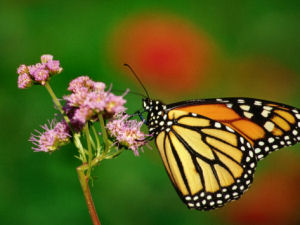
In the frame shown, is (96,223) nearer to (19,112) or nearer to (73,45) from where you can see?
(19,112)

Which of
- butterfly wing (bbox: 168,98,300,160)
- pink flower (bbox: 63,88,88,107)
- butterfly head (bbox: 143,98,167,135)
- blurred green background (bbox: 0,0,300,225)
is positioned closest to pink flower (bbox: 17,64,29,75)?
pink flower (bbox: 63,88,88,107)

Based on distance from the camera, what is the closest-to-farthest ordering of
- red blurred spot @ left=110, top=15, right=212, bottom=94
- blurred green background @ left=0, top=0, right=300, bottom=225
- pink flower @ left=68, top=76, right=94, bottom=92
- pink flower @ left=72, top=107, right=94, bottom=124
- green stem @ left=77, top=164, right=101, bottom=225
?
green stem @ left=77, top=164, right=101, bottom=225, pink flower @ left=72, top=107, right=94, bottom=124, pink flower @ left=68, top=76, right=94, bottom=92, blurred green background @ left=0, top=0, right=300, bottom=225, red blurred spot @ left=110, top=15, right=212, bottom=94

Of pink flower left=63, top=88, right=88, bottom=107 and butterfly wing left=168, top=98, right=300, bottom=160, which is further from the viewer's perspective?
butterfly wing left=168, top=98, right=300, bottom=160

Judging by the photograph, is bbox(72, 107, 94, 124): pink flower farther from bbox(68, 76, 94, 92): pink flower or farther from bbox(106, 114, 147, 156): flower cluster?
bbox(106, 114, 147, 156): flower cluster

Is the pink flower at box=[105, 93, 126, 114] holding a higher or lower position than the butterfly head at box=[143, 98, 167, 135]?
lower

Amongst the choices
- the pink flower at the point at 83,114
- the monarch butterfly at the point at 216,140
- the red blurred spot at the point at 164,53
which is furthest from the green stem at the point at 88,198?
the red blurred spot at the point at 164,53

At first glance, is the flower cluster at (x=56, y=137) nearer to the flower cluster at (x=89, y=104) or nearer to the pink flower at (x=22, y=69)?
the flower cluster at (x=89, y=104)

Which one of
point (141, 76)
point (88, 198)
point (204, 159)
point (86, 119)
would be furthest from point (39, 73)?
point (141, 76)

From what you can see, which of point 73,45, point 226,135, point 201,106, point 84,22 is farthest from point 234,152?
point 84,22
